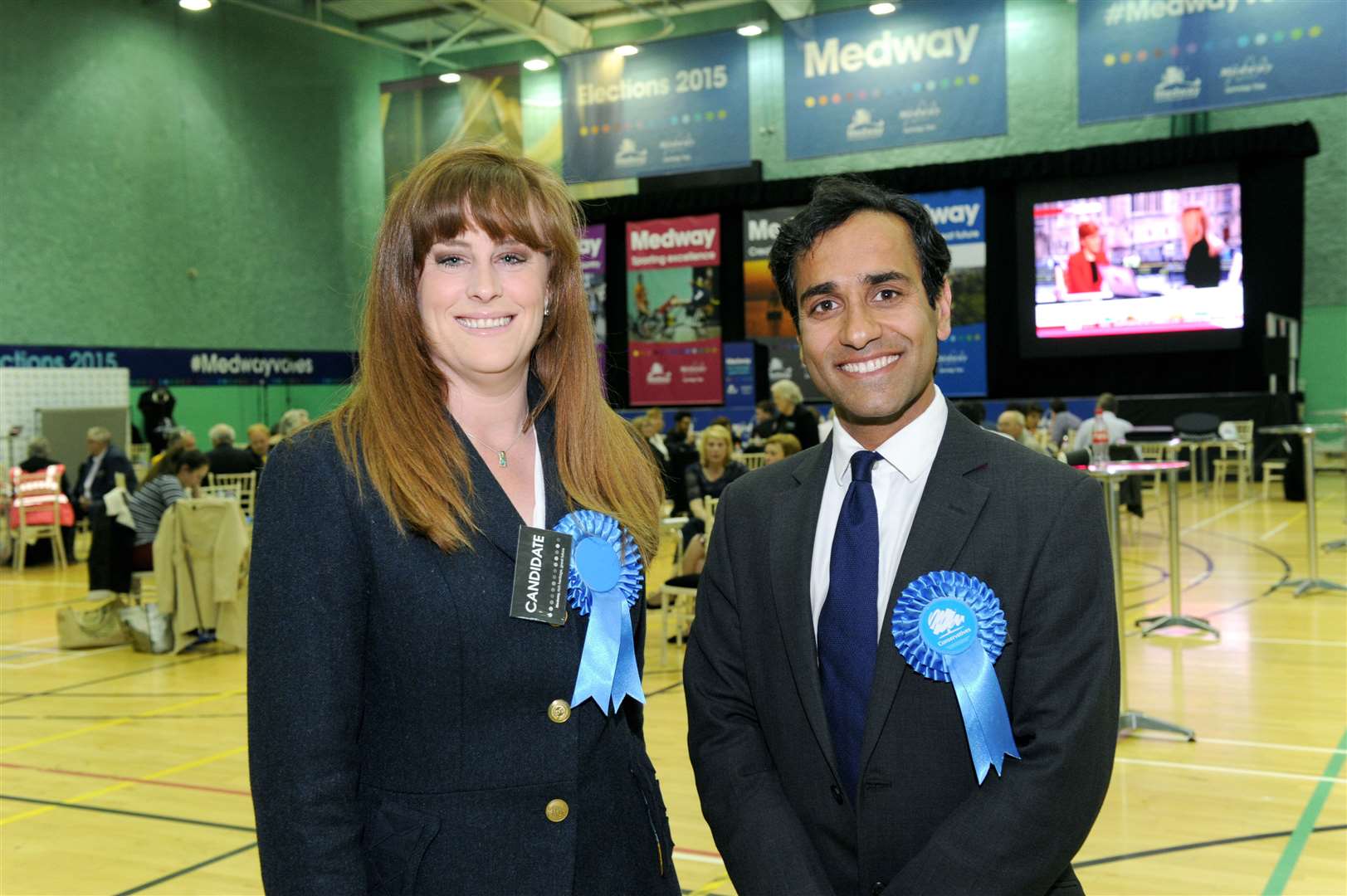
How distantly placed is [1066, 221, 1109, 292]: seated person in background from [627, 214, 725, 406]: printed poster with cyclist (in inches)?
217

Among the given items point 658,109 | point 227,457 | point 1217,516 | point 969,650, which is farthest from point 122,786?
point 1217,516

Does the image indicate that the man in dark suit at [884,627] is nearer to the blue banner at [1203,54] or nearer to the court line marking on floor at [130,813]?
the court line marking on floor at [130,813]

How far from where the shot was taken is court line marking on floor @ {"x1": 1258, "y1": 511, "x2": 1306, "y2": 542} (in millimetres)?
11188

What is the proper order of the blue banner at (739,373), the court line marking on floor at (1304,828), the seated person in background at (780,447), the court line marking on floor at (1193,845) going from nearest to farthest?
the court line marking on floor at (1304,828) → the court line marking on floor at (1193,845) → the seated person in background at (780,447) → the blue banner at (739,373)

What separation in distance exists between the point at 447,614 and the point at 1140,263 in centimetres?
1723

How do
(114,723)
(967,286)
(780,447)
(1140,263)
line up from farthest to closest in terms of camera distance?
1. (967,286)
2. (1140,263)
3. (780,447)
4. (114,723)

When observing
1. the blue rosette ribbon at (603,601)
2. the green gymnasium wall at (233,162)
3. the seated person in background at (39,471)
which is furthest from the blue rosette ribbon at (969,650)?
the green gymnasium wall at (233,162)

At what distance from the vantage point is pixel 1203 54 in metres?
8.80

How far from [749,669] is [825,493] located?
27 centimetres

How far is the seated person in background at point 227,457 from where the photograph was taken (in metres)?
11.0

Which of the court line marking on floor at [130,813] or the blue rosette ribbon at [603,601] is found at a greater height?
the blue rosette ribbon at [603,601]

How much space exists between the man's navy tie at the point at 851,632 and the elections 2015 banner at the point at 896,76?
8.01 metres

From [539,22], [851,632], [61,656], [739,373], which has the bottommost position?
[61,656]

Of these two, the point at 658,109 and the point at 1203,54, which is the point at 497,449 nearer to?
the point at 1203,54
